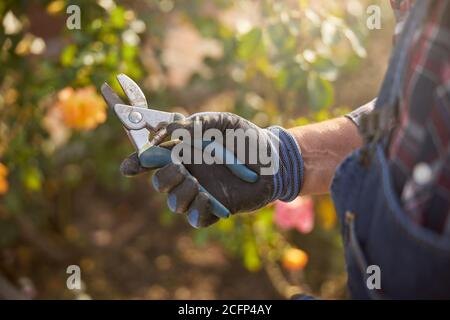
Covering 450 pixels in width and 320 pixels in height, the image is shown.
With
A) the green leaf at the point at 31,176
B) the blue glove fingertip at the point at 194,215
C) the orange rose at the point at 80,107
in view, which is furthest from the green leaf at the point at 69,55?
the blue glove fingertip at the point at 194,215

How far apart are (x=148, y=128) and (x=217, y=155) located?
185 mm

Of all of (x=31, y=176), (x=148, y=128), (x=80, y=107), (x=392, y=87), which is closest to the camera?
(x=392, y=87)

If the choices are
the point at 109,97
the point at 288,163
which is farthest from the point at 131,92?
the point at 288,163

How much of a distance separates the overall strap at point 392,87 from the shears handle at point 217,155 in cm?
30

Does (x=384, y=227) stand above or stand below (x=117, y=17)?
below

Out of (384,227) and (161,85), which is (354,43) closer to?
(161,85)

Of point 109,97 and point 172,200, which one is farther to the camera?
point 109,97

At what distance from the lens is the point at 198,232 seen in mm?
2314

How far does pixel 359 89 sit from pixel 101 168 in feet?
4.35

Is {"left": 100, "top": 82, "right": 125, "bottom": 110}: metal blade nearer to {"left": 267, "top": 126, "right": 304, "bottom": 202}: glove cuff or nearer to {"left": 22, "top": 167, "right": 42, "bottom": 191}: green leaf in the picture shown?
{"left": 267, "top": 126, "right": 304, "bottom": 202}: glove cuff

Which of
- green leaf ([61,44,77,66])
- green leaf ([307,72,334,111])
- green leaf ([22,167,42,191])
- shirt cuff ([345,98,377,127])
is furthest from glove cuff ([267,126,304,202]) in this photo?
green leaf ([22,167,42,191])

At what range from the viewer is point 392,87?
1.07m

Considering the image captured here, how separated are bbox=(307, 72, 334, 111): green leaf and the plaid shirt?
36.6 inches
